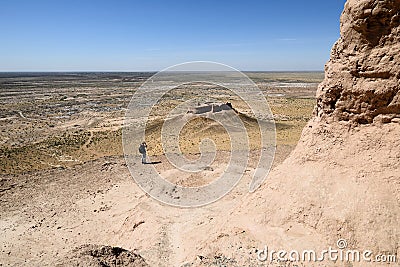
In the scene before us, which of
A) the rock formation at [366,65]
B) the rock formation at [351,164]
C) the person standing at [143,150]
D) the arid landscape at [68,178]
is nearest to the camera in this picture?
the rock formation at [351,164]

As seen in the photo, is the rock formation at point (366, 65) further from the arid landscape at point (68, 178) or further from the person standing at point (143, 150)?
the person standing at point (143, 150)

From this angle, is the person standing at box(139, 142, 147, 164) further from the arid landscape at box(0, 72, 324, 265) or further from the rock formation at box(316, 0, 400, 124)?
the rock formation at box(316, 0, 400, 124)

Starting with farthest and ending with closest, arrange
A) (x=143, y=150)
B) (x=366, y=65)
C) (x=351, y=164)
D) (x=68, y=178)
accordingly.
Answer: (x=143, y=150), (x=68, y=178), (x=351, y=164), (x=366, y=65)

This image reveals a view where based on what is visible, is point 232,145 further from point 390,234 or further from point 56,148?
point 390,234

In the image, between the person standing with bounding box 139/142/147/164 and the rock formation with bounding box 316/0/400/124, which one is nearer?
the rock formation with bounding box 316/0/400/124

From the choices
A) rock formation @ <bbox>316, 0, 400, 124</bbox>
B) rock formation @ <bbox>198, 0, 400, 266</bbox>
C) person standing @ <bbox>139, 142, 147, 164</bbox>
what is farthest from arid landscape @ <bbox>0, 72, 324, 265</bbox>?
rock formation @ <bbox>316, 0, 400, 124</bbox>

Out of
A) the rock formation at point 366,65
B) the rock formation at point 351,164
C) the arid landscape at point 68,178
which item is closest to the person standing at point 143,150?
the arid landscape at point 68,178

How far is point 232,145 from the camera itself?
23031 millimetres

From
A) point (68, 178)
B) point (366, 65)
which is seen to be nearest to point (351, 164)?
point (366, 65)

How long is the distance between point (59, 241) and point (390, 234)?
31.3ft

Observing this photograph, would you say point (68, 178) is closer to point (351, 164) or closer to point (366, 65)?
point (351, 164)

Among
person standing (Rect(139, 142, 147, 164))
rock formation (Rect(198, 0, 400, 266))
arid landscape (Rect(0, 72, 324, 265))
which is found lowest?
arid landscape (Rect(0, 72, 324, 265))

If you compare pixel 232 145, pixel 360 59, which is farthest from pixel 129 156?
pixel 360 59

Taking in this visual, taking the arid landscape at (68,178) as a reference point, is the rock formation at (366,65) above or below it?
above
